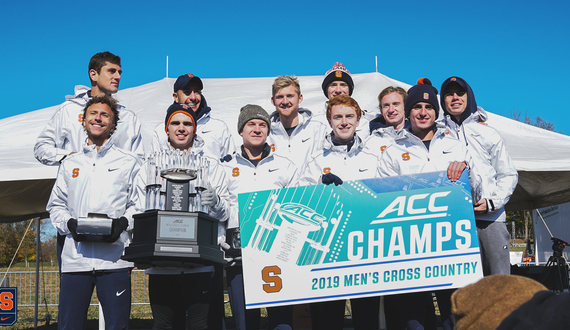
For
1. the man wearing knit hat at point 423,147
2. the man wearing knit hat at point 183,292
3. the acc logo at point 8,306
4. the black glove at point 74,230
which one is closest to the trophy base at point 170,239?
the man wearing knit hat at point 183,292

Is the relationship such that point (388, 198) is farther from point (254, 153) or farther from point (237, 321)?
point (237, 321)

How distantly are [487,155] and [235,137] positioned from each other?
355cm

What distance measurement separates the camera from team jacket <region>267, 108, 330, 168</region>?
454 cm

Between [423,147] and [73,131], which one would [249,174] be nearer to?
[423,147]

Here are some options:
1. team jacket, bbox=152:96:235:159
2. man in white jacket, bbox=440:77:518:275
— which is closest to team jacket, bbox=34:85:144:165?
team jacket, bbox=152:96:235:159

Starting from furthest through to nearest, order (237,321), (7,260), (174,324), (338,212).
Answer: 1. (7,260)
2. (237,321)
3. (338,212)
4. (174,324)

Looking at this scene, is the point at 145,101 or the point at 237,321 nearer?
the point at 237,321

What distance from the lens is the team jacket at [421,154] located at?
360 cm

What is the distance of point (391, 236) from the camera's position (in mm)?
3314

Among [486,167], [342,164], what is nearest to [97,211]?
[342,164]

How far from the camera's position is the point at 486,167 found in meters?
3.79

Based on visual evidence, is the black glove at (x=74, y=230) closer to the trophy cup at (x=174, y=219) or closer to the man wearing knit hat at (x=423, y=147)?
the trophy cup at (x=174, y=219)

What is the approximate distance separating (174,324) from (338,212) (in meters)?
1.28

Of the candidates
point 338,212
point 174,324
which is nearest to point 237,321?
point 174,324
